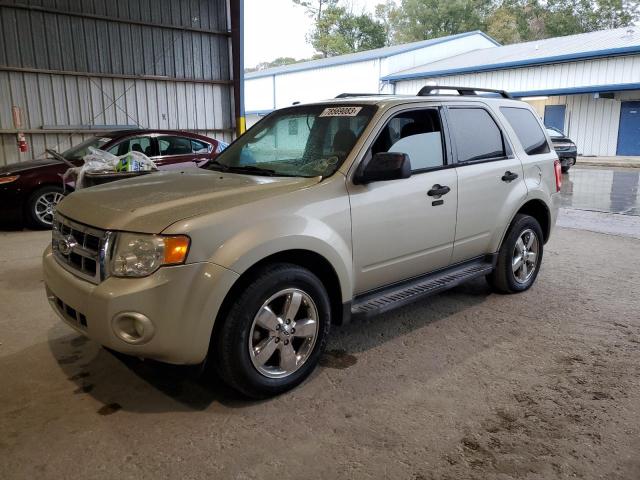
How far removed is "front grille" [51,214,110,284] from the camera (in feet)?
9.27

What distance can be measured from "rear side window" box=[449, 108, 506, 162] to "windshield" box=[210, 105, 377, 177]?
886 mm

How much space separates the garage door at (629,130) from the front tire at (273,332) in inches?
979

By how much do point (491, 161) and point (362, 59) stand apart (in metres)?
29.2

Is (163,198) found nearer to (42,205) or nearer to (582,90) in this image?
(42,205)

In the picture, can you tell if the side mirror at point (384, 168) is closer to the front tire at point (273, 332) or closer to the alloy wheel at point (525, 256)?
the front tire at point (273, 332)

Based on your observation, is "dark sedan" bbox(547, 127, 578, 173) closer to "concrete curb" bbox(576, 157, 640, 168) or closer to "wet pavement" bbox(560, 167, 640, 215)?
"wet pavement" bbox(560, 167, 640, 215)

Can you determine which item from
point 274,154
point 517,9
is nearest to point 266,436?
point 274,154

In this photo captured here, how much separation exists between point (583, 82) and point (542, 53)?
3086 mm

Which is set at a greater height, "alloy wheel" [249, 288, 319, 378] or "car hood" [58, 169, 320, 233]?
"car hood" [58, 169, 320, 233]

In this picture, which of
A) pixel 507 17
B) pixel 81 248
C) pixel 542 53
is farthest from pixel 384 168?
pixel 507 17

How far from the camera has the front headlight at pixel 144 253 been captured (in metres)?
2.70

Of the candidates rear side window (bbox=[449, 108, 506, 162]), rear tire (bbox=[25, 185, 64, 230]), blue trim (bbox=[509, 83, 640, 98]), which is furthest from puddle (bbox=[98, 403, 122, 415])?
blue trim (bbox=[509, 83, 640, 98])

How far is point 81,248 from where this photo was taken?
9.86 ft

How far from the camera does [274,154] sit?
13.2 ft
